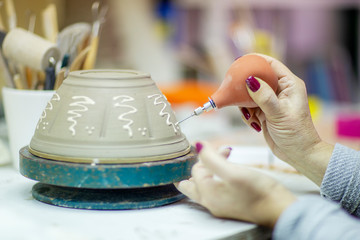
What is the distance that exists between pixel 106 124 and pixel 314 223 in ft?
1.14

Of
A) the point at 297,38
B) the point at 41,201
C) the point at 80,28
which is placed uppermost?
the point at 80,28

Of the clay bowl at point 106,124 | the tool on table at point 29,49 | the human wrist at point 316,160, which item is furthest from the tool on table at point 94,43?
the human wrist at point 316,160

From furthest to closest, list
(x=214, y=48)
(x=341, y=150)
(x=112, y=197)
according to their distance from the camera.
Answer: (x=214, y=48) < (x=341, y=150) < (x=112, y=197)

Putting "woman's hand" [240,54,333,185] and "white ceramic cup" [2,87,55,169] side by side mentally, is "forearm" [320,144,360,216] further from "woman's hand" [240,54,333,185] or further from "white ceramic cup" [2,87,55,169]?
"white ceramic cup" [2,87,55,169]

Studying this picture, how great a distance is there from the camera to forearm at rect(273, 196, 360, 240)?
0.70m

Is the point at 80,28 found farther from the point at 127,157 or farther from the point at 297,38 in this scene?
the point at 297,38

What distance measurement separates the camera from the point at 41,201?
0.86m

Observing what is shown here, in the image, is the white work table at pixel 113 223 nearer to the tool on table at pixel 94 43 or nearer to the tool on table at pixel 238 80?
the tool on table at pixel 238 80

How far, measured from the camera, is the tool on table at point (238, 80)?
0.90m

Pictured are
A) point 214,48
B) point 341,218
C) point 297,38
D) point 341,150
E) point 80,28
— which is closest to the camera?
point 341,218

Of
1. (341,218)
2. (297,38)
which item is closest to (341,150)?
(341,218)

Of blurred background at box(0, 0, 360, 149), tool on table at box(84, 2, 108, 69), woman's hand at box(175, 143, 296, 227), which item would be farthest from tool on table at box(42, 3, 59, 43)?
blurred background at box(0, 0, 360, 149)

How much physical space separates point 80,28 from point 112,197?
449mm

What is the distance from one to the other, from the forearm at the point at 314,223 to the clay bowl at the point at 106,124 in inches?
8.8
